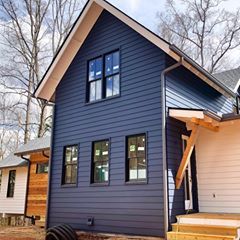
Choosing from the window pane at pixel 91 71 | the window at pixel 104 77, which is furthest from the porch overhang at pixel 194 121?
the window pane at pixel 91 71

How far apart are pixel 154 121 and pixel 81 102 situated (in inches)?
123

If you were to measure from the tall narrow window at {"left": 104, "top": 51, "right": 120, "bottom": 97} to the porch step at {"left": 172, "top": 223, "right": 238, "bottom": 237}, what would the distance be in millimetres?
4143

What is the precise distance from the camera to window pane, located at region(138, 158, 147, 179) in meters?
7.60

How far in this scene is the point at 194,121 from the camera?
287 inches

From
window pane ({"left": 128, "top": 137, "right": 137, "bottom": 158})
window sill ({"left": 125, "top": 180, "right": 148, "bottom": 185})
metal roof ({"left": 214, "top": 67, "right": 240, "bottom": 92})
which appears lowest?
window sill ({"left": 125, "top": 180, "right": 148, "bottom": 185})

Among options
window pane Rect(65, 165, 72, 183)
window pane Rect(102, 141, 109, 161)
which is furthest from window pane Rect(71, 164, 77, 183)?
window pane Rect(102, 141, 109, 161)

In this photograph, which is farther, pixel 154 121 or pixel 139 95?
pixel 139 95

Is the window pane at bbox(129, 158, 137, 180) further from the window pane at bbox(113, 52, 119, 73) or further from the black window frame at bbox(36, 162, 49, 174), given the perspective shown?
the black window frame at bbox(36, 162, 49, 174)

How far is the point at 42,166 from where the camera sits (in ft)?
41.9

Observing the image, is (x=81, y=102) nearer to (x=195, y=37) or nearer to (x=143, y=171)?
(x=143, y=171)

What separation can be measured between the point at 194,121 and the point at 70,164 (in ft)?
14.6

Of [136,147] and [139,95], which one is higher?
[139,95]

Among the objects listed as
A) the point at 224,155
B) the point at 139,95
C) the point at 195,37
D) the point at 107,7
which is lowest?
the point at 224,155

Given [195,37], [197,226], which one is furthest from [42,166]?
[195,37]
